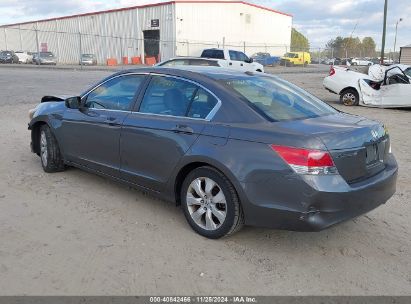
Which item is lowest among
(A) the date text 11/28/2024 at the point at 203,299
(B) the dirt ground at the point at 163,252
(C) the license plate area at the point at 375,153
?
(A) the date text 11/28/2024 at the point at 203,299

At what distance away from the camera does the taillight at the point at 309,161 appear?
11.2ft

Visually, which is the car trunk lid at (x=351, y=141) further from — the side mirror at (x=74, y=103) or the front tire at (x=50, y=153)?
the front tire at (x=50, y=153)

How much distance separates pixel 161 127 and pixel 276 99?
1.16m

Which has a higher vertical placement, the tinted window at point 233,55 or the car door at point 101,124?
the tinted window at point 233,55

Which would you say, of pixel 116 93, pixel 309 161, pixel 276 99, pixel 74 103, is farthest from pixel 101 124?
pixel 309 161

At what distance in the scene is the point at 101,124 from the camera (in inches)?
197

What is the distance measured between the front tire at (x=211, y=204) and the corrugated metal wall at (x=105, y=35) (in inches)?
1650

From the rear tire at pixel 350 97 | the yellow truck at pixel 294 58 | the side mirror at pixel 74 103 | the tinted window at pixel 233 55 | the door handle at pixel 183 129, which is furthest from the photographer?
the yellow truck at pixel 294 58

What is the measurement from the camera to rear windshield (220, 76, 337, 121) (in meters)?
4.00

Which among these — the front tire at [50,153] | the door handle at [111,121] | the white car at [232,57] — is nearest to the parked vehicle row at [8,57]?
the white car at [232,57]

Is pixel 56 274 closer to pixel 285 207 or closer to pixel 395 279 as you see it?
pixel 285 207

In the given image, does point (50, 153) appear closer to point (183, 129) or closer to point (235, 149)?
point (183, 129)

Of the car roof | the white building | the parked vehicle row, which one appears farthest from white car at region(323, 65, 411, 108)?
the parked vehicle row

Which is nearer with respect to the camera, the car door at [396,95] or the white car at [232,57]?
the car door at [396,95]
